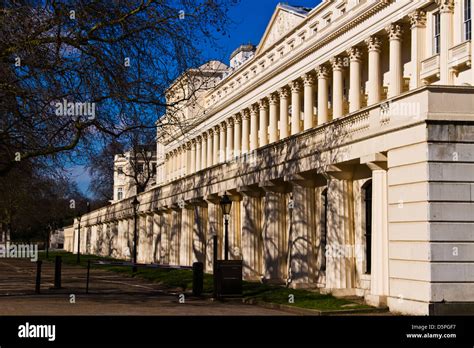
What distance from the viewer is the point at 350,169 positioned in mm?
25844

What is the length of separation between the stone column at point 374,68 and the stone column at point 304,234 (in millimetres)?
17780

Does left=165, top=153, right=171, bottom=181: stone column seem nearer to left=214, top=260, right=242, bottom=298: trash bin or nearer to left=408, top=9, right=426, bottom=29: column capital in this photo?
left=408, top=9, right=426, bottom=29: column capital

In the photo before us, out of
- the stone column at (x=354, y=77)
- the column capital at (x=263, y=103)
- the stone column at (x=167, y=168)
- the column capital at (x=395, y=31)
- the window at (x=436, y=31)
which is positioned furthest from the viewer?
the stone column at (x=167, y=168)

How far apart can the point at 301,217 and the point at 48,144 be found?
36.5 ft

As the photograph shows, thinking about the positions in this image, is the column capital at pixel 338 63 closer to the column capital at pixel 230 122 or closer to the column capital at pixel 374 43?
the column capital at pixel 374 43

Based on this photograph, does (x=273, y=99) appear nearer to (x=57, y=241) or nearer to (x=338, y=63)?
(x=338, y=63)

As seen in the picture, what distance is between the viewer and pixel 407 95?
20219 millimetres

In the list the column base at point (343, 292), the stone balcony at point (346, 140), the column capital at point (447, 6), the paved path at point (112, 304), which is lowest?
the paved path at point (112, 304)

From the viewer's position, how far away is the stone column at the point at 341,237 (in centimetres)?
2573

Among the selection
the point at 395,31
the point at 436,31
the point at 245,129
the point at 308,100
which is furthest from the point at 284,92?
the point at 436,31

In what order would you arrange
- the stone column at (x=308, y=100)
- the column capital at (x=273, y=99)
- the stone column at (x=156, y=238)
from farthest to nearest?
1. the column capital at (x=273, y=99)
2. the stone column at (x=156, y=238)
3. the stone column at (x=308, y=100)

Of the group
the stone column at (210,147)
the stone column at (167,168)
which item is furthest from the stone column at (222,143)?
the stone column at (167,168)
